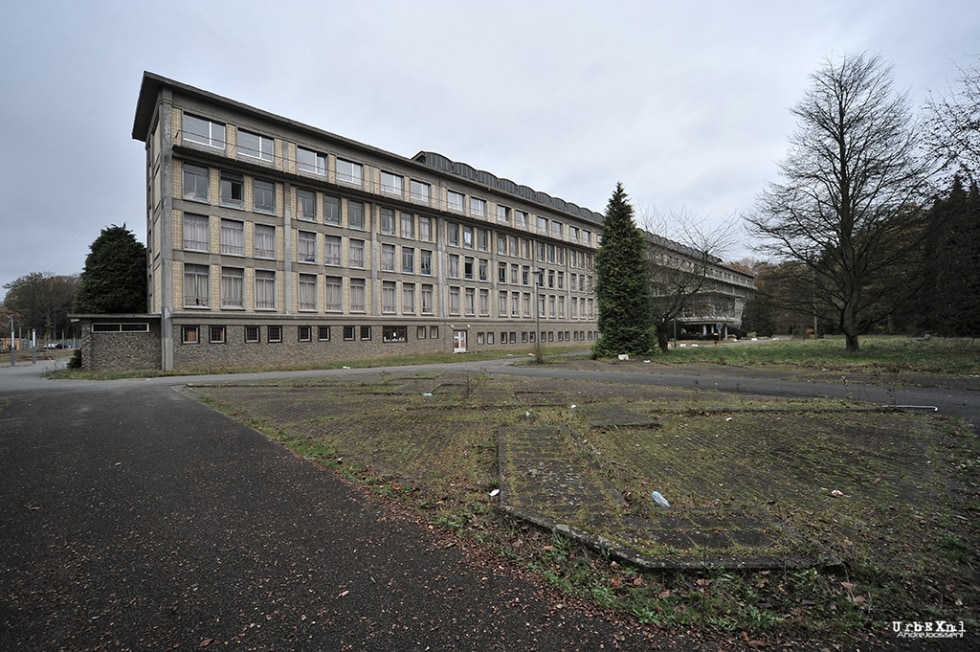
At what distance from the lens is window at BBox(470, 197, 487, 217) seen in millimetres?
44750

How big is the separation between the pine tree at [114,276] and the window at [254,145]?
41.5 feet

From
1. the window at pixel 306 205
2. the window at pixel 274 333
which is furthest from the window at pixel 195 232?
the window at pixel 274 333

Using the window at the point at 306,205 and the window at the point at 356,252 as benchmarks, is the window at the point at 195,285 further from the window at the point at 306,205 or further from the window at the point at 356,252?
the window at the point at 356,252

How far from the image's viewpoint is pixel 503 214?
48562 millimetres

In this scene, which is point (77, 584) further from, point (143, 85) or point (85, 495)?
point (143, 85)

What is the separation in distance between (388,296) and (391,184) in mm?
10082

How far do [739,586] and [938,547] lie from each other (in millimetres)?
1870

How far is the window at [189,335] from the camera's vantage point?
1045 inches

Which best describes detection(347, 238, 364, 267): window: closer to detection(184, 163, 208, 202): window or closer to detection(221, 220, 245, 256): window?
detection(221, 220, 245, 256): window

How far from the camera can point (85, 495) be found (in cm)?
451

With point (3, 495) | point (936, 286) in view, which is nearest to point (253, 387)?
point (3, 495)

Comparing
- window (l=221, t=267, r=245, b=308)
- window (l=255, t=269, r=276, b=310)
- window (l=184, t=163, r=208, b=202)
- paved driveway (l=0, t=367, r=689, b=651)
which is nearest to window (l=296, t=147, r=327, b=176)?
window (l=184, t=163, r=208, b=202)

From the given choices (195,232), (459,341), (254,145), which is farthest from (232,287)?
(459,341)

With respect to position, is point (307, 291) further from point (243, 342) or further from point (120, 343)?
point (120, 343)
